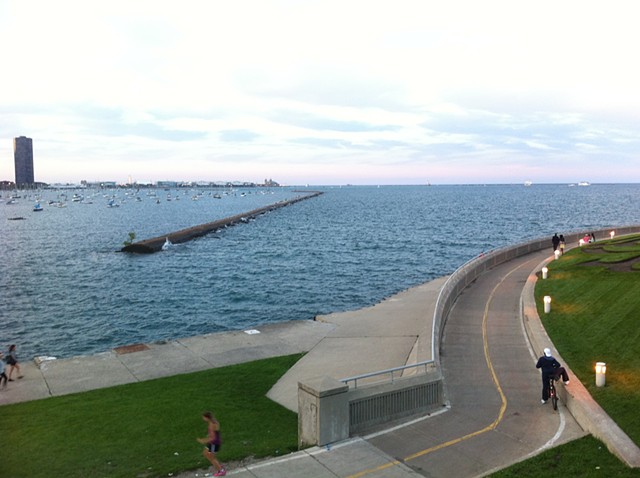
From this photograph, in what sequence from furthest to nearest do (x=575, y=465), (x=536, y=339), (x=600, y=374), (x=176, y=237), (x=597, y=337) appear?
(x=176, y=237) → (x=536, y=339) → (x=597, y=337) → (x=600, y=374) → (x=575, y=465)

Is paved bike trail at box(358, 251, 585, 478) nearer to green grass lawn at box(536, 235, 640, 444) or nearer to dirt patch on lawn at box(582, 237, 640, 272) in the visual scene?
Result: green grass lawn at box(536, 235, 640, 444)

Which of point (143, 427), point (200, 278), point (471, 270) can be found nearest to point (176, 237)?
point (200, 278)

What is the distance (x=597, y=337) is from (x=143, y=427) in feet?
46.3

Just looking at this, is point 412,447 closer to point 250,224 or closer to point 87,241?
point 87,241

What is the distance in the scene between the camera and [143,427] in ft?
44.9

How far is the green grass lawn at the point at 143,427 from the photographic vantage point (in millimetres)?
11484

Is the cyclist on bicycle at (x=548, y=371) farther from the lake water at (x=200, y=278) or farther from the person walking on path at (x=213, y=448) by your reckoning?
the lake water at (x=200, y=278)

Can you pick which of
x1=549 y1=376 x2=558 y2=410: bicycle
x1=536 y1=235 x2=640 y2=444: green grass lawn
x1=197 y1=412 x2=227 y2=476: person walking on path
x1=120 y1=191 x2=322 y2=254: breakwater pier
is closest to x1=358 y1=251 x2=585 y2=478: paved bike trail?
x1=549 y1=376 x2=558 y2=410: bicycle

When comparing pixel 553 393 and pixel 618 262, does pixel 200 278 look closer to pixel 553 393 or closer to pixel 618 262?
pixel 618 262

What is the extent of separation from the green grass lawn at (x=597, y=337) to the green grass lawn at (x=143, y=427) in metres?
5.95

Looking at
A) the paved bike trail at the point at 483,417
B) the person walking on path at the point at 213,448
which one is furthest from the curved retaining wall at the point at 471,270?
the person walking on path at the point at 213,448

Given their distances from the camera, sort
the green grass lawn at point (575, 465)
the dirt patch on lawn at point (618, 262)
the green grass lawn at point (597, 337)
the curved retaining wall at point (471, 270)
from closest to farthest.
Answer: the green grass lawn at point (575, 465), the green grass lawn at point (597, 337), the curved retaining wall at point (471, 270), the dirt patch on lawn at point (618, 262)

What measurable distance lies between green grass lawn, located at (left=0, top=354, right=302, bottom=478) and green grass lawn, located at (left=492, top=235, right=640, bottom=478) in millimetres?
5947

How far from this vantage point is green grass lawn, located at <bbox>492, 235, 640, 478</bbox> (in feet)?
33.8
